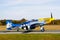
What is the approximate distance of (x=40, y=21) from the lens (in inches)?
2019

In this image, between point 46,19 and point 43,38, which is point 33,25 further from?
point 43,38

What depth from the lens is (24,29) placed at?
51.5m

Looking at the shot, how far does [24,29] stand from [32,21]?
2.46 meters

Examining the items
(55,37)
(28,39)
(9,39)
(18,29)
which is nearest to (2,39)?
(9,39)

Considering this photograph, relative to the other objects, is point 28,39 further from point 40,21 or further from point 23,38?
point 40,21

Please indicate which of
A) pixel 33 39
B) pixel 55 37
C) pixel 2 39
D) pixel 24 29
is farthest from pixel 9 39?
pixel 24 29

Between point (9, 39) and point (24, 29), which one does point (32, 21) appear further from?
point (9, 39)

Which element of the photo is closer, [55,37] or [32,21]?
[55,37]

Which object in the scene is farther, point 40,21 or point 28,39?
point 40,21

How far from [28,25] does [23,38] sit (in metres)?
16.6

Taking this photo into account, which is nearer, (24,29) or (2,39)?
(2,39)

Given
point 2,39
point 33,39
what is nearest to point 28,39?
point 33,39

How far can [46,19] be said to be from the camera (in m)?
52.8

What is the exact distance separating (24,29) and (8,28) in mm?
4234
